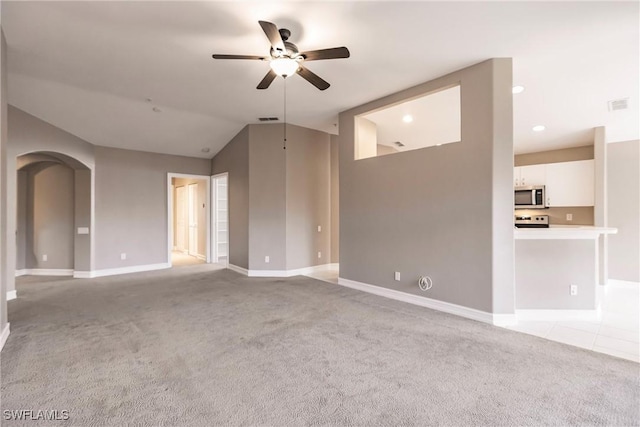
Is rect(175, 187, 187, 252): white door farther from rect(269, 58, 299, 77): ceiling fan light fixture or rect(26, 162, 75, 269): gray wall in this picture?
rect(269, 58, 299, 77): ceiling fan light fixture

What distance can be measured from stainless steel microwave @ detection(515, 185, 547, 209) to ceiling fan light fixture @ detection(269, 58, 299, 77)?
5.57m

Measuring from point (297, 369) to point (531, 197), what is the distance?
5872 millimetres

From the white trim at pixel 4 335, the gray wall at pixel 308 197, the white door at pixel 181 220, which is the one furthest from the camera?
the white door at pixel 181 220

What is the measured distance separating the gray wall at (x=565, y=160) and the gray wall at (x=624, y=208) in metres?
0.40

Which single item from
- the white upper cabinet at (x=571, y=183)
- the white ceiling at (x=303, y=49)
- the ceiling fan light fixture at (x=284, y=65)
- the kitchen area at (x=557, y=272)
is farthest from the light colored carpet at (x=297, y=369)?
the white upper cabinet at (x=571, y=183)

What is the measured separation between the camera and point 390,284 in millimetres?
4301

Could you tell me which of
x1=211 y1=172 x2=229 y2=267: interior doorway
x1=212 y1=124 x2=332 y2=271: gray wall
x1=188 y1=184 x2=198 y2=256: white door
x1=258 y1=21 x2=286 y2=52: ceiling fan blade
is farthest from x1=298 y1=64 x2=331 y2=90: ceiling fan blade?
x1=188 y1=184 x2=198 y2=256: white door

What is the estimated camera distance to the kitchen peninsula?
341cm

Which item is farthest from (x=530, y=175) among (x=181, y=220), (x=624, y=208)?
(x=181, y=220)

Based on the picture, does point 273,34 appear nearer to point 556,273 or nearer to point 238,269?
point 556,273

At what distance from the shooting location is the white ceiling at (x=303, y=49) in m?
2.46

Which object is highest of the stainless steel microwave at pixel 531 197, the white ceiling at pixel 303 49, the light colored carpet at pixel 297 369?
the white ceiling at pixel 303 49

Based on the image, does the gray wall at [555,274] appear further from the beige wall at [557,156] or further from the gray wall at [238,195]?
the gray wall at [238,195]

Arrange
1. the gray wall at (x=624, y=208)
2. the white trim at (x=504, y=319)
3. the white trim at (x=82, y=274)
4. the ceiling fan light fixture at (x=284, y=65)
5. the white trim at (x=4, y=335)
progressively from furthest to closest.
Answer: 1. the white trim at (x=82, y=274)
2. the gray wall at (x=624, y=208)
3. the white trim at (x=504, y=319)
4. the white trim at (x=4, y=335)
5. the ceiling fan light fixture at (x=284, y=65)
